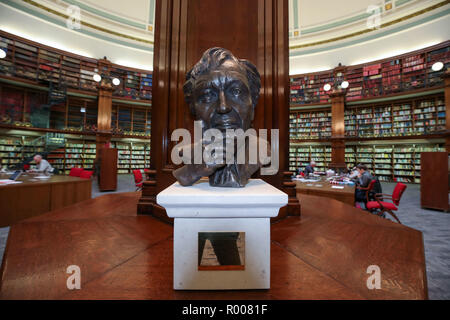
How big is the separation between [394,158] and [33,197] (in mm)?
12715

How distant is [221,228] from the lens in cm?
67

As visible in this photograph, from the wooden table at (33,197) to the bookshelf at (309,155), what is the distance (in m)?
9.15

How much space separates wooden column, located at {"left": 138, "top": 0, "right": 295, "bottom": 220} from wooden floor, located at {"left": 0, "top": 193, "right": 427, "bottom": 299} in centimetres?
35

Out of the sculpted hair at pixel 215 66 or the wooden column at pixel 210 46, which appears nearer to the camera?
the sculpted hair at pixel 215 66

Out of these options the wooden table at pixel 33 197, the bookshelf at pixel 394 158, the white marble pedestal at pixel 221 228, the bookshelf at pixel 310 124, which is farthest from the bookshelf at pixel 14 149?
the bookshelf at pixel 394 158

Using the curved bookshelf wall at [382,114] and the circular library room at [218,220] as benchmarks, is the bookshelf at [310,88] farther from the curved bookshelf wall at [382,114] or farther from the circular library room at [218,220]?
the circular library room at [218,220]

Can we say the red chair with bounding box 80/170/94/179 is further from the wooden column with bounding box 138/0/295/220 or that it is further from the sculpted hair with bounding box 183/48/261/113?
the sculpted hair with bounding box 183/48/261/113

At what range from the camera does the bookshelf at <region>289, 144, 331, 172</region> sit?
34.9 ft

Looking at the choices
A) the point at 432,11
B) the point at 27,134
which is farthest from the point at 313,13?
the point at 27,134

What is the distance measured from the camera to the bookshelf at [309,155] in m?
10.7

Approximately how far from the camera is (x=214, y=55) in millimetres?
979

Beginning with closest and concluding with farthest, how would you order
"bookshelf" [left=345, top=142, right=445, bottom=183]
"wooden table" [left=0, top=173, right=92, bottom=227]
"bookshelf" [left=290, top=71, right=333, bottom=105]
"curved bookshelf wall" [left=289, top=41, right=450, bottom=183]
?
"wooden table" [left=0, top=173, right=92, bottom=227], "curved bookshelf wall" [left=289, top=41, right=450, bottom=183], "bookshelf" [left=345, top=142, right=445, bottom=183], "bookshelf" [left=290, top=71, right=333, bottom=105]

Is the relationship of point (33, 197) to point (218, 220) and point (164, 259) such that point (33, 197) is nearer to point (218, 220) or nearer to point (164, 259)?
point (164, 259)

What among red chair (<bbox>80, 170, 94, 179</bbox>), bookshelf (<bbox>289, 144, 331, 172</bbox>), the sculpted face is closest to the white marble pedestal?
the sculpted face
